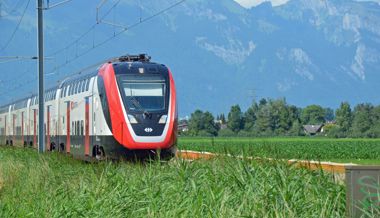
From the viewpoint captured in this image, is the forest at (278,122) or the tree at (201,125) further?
the tree at (201,125)

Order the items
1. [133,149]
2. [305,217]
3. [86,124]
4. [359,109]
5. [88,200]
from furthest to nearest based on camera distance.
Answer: [359,109] → [86,124] → [133,149] → [88,200] → [305,217]

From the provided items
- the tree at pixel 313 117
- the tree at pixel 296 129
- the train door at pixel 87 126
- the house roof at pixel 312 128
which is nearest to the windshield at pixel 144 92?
the train door at pixel 87 126

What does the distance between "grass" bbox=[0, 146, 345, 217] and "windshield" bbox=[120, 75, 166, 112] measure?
7.80m

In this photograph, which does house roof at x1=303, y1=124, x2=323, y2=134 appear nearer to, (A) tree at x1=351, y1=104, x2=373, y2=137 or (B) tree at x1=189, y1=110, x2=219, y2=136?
(B) tree at x1=189, y1=110, x2=219, y2=136

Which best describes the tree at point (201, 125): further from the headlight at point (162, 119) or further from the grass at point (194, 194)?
the grass at point (194, 194)

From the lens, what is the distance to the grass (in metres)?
9.05

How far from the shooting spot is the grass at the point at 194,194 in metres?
9.05

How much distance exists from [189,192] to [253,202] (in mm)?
1450

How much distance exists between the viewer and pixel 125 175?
12.9 metres

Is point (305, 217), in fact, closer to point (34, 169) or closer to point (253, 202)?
point (253, 202)

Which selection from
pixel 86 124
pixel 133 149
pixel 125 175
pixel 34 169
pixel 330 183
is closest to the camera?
pixel 330 183

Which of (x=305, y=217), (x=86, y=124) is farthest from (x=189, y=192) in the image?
(x=86, y=124)

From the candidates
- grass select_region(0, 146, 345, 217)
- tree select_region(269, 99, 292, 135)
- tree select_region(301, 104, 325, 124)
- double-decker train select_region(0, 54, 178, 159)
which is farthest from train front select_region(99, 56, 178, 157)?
tree select_region(301, 104, 325, 124)

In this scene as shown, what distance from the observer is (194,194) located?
10.0 m
